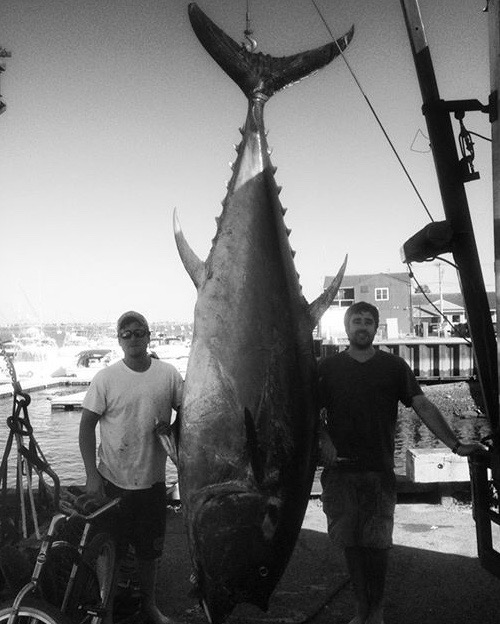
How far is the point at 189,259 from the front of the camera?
7.24 feet

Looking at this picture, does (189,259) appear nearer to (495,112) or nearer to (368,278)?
(495,112)

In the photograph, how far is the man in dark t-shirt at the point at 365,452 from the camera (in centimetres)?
244

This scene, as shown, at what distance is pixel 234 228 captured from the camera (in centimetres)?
226

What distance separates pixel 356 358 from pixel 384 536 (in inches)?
29.5

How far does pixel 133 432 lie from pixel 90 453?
199mm

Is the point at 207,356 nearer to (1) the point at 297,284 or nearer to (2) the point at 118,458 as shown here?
(1) the point at 297,284

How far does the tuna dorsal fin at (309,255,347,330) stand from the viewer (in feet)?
7.35

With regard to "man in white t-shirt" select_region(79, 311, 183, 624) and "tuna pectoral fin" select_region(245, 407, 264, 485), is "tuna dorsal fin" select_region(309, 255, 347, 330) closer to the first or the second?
"tuna pectoral fin" select_region(245, 407, 264, 485)

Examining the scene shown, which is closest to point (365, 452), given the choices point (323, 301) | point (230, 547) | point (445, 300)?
point (323, 301)

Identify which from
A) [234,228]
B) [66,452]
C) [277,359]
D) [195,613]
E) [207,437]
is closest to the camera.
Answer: [207,437]

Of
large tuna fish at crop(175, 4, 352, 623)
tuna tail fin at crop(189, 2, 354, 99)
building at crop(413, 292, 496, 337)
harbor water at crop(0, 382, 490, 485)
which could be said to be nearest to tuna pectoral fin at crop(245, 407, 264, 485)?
large tuna fish at crop(175, 4, 352, 623)

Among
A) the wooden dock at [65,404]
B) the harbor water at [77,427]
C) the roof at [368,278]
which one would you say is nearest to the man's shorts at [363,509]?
the harbor water at [77,427]

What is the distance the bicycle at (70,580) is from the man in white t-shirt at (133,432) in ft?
0.58

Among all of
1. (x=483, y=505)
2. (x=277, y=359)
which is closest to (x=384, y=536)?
(x=483, y=505)
